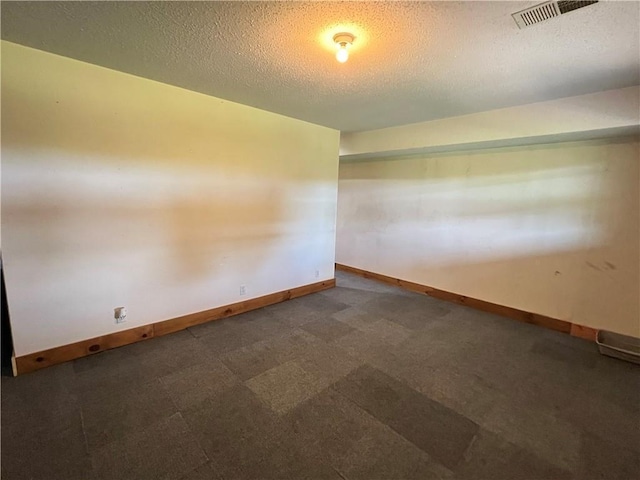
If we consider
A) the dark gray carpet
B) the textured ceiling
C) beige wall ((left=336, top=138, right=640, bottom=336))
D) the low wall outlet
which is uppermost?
the textured ceiling

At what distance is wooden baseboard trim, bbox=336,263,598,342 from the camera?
10.7 ft

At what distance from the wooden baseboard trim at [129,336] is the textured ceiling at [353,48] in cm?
227

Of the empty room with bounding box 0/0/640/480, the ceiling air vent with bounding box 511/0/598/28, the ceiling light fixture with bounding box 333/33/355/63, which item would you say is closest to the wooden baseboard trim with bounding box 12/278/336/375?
the empty room with bounding box 0/0/640/480

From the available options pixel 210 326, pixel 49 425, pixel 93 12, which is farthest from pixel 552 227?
pixel 49 425

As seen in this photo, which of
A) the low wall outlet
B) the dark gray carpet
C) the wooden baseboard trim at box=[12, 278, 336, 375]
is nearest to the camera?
the dark gray carpet

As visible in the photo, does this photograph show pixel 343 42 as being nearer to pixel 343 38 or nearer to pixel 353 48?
pixel 343 38

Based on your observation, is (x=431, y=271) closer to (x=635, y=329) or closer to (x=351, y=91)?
(x=635, y=329)

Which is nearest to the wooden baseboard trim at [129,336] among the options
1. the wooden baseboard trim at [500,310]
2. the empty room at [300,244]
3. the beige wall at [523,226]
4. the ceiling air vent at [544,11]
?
the empty room at [300,244]

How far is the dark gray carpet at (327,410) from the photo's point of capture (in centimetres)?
160

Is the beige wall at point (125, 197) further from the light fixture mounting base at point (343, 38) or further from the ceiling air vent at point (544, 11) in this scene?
the ceiling air vent at point (544, 11)

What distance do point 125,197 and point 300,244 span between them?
2128 millimetres

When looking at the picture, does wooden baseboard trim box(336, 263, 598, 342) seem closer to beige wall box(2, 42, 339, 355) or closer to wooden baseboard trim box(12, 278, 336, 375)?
wooden baseboard trim box(12, 278, 336, 375)

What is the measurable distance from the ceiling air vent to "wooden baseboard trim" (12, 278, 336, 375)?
3412 millimetres

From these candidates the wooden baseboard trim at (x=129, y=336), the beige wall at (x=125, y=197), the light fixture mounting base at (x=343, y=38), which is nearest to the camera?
the light fixture mounting base at (x=343, y=38)
